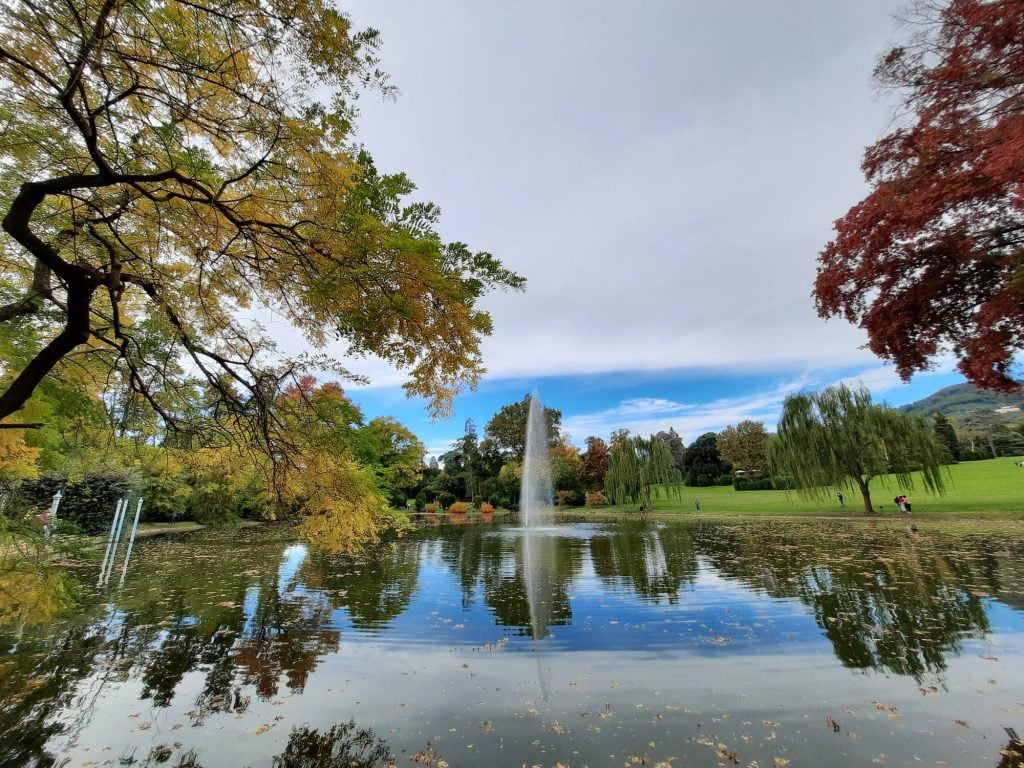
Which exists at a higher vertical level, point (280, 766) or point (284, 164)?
point (284, 164)

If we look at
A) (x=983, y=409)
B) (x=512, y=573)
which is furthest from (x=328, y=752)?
(x=983, y=409)

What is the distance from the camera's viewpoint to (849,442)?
18.6 meters

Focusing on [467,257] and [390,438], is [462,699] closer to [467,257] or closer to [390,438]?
[467,257]

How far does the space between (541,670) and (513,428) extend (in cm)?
4415

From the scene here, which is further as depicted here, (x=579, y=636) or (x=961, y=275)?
(x=579, y=636)

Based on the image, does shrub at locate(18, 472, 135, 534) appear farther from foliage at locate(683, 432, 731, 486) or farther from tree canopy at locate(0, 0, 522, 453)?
foliage at locate(683, 432, 731, 486)

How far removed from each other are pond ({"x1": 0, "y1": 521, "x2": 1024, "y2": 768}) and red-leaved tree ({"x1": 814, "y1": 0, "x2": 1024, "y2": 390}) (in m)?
3.53

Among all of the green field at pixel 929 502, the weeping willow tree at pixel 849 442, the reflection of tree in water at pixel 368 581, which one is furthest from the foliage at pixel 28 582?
the green field at pixel 929 502

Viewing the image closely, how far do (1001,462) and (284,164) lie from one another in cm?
4718

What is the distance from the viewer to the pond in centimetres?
340

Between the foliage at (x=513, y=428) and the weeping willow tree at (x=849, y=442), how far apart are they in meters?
29.5

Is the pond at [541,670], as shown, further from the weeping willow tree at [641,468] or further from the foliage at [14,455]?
the weeping willow tree at [641,468]

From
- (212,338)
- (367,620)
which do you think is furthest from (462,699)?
(212,338)

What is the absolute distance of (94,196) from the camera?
2.82 meters
